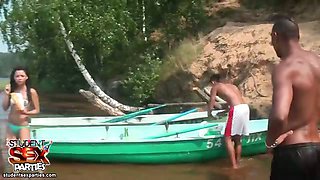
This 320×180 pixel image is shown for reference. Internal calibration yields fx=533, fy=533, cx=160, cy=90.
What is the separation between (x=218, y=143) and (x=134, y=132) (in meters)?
1.92

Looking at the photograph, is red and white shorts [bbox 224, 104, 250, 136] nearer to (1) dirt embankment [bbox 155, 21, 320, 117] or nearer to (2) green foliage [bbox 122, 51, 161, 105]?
(1) dirt embankment [bbox 155, 21, 320, 117]

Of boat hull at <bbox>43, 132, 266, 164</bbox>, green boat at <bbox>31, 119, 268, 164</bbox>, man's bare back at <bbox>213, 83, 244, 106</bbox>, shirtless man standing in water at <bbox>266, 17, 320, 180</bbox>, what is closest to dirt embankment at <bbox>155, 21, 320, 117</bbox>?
green boat at <bbox>31, 119, 268, 164</bbox>

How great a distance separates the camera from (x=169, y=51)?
18828 mm

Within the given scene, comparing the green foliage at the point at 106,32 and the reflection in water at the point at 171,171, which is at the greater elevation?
the green foliage at the point at 106,32

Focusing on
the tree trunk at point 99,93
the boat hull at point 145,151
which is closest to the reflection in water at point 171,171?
the boat hull at point 145,151

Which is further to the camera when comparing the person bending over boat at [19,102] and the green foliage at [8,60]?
the green foliage at [8,60]

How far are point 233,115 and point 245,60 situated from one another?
5.42 meters

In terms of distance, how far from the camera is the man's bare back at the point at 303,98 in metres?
3.46

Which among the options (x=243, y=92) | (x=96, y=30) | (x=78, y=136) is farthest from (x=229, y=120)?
(x=96, y=30)

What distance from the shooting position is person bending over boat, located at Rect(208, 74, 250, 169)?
8.86m

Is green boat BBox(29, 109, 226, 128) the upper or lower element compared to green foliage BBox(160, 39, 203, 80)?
lower

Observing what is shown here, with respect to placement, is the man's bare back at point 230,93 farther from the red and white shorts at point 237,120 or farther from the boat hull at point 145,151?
the boat hull at point 145,151

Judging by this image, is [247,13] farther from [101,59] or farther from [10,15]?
A: [10,15]

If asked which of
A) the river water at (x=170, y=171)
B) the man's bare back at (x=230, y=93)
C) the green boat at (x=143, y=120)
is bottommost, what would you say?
the river water at (x=170, y=171)
